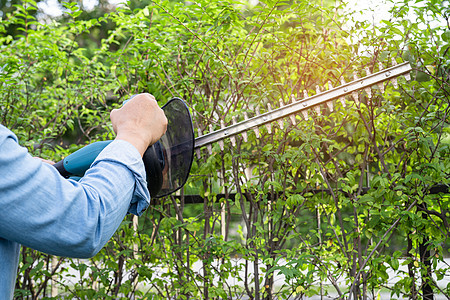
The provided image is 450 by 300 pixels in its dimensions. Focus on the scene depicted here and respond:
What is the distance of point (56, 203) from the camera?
629 millimetres

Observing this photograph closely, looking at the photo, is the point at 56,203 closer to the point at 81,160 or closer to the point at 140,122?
the point at 140,122

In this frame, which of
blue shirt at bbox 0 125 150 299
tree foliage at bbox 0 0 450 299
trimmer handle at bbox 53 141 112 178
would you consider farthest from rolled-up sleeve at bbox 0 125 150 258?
tree foliage at bbox 0 0 450 299

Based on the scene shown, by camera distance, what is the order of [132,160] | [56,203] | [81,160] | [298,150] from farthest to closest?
[298,150]
[81,160]
[132,160]
[56,203]

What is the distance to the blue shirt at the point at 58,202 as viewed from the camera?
613 millimetres

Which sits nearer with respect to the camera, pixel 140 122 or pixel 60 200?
pixel 60 200

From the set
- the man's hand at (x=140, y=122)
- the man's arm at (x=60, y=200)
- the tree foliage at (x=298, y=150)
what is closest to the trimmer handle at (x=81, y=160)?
the man's hand at (x=140, y=122)

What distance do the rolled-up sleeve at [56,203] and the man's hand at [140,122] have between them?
80mm

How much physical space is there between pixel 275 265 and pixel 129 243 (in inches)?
48.9

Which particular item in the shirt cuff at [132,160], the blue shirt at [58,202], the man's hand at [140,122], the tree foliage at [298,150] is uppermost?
the tree foliage at [298,150]

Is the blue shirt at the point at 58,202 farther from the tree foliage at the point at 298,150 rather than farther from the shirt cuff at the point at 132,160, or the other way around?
the tree foliage at the point at 298,150

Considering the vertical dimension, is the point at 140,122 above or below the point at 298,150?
below


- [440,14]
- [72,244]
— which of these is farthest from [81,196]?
[440,14]

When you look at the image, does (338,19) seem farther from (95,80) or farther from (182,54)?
(95,80)

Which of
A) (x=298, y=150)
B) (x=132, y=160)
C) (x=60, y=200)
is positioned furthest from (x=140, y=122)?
(x=298, y=150)
